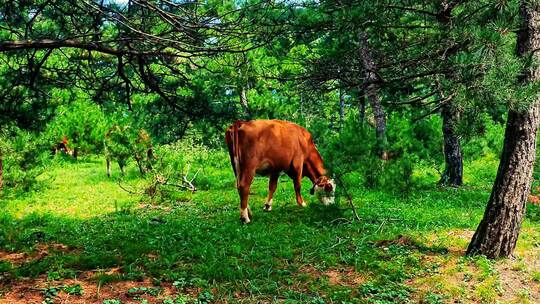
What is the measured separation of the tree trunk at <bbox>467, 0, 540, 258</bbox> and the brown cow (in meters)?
3.62

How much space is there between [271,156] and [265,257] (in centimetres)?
335

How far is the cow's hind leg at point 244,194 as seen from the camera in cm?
848

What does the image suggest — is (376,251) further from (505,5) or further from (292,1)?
(292,1)

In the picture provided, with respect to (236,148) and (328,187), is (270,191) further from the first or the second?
(236,148)

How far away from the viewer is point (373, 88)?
25.3 ft

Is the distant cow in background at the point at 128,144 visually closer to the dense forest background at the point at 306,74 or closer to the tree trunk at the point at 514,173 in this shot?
the dense forest background at the point at 306,74

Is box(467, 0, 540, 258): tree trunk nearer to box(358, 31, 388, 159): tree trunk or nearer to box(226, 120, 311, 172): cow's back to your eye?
box(358, 31, 388, 159): tree trunk

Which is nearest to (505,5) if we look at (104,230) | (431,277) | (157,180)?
(431,277)

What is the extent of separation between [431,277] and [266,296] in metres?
1.85

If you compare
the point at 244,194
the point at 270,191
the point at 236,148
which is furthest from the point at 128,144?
the point at 244,194

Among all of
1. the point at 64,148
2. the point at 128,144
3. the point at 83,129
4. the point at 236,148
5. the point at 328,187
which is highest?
the point at 83,129

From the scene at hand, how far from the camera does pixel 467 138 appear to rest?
207 inches

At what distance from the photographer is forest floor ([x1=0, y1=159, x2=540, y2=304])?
5.02 meters

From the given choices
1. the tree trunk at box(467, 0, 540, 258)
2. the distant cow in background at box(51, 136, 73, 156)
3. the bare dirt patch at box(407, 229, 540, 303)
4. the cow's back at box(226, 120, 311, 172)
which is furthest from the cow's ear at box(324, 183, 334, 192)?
the distant cow in background at box(51, 136, 73, 156)
